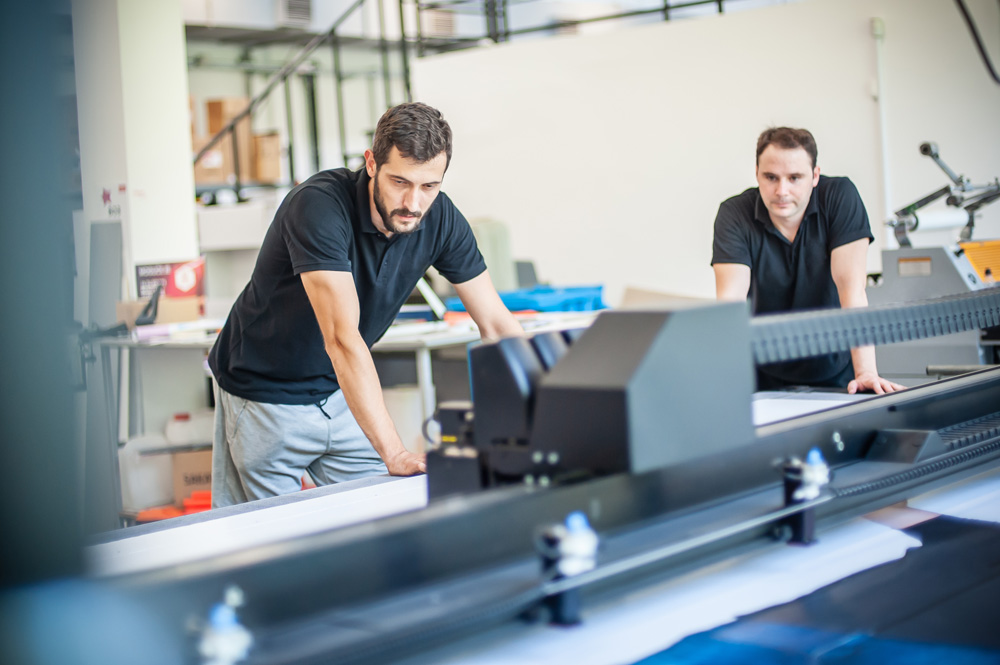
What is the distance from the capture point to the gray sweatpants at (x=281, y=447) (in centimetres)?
193

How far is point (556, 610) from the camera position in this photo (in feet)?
2.46

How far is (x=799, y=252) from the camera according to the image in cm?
213

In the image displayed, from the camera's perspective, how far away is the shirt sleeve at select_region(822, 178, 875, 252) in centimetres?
205

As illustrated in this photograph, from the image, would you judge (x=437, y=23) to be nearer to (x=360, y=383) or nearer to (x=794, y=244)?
(x=794, y=244)

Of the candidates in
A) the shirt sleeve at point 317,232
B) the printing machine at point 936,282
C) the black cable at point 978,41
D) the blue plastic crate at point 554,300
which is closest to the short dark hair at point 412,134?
the shirt sleeve at point 317,232

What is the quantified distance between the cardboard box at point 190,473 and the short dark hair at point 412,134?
77.5 inches

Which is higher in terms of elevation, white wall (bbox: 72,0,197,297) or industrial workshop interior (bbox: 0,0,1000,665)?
white wall (bbox: 72,0,197,297)

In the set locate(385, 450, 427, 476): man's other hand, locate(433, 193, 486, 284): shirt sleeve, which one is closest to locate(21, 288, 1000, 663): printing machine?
locate(385, 450, 427, 476): man's other hand

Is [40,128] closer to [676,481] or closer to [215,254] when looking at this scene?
[676,481]

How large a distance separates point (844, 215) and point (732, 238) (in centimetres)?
24

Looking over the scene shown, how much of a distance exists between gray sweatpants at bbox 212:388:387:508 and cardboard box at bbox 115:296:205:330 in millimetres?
1748

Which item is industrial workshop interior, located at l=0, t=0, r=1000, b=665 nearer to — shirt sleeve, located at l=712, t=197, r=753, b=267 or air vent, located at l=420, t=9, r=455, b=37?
shirt sleeve, located at l=712, t=197, r=753, b=267

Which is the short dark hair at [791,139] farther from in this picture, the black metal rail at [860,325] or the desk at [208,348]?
the desk at [208,348]

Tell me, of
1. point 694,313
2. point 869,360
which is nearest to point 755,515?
point 694,313
